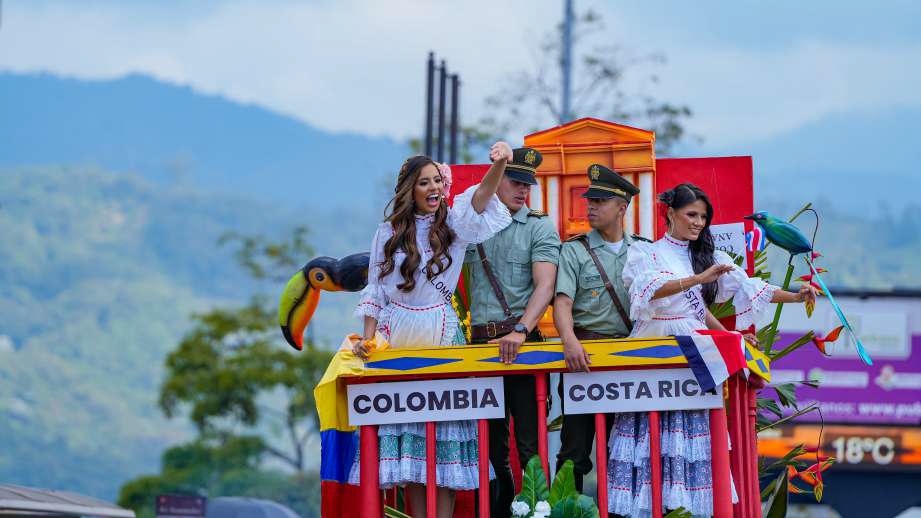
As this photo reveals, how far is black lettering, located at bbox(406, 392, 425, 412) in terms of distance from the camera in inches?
272

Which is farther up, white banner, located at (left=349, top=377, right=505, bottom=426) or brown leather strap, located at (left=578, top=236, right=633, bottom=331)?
brown leather strap, located at (left=578, top=236, right=633, bottom=331)

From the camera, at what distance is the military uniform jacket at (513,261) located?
728 centimetres

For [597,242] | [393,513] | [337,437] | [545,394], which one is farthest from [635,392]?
[337,437]

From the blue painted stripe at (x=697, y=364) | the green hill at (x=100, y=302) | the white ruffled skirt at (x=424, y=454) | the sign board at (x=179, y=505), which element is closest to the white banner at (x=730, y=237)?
the blue painted stripe at (x=697, y=364)

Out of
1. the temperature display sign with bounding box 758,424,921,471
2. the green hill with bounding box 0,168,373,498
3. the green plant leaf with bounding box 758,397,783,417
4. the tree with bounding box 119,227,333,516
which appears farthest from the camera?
the green hill with bounding box 0,168,373,498

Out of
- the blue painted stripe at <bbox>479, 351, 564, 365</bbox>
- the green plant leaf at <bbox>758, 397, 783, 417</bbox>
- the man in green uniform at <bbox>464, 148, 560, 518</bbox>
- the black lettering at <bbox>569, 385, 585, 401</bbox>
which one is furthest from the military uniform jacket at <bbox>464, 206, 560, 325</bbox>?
the green plant leaf at <bbox>758, 397, 783, 417</bbox>

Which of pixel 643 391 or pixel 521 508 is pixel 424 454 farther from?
pixel 643 391

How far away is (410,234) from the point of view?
7.12 m

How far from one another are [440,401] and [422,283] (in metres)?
0.59

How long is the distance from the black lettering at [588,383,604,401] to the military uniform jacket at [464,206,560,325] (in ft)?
1.93

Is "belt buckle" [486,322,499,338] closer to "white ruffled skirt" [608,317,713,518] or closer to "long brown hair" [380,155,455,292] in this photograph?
"long brown hair" [380,155,455,292]

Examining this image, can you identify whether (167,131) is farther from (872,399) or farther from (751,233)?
(751,233)

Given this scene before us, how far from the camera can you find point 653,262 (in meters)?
7.00

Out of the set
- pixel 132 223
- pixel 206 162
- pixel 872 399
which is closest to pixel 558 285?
pixel 872 399
